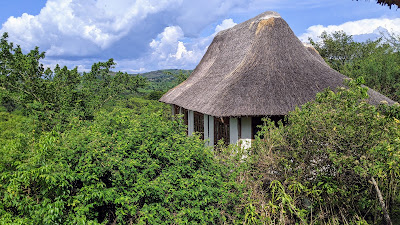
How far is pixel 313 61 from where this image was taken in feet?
35.1

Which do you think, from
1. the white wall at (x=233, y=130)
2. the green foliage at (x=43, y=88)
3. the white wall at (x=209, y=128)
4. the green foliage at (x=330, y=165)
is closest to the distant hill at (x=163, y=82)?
the green foliage at (x=43, y=88)

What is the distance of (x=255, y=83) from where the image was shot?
352 inches

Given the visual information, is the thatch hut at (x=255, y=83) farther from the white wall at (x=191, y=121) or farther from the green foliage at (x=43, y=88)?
the green foliage at (x=43, y=88)

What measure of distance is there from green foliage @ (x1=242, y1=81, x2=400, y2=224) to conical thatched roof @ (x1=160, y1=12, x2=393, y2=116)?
9.28ft

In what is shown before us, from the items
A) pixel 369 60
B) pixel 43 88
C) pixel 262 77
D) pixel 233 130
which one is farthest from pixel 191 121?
pixel 369 60

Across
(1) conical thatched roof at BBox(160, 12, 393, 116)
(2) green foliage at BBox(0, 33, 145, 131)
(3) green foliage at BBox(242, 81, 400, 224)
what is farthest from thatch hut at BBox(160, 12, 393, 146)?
(2) green foliage at BBox(0, 33, 145, 131)

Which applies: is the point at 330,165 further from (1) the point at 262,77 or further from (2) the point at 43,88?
(2) the point at 43,88

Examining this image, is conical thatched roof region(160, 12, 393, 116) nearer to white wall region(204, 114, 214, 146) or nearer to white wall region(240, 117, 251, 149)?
white wall region(240, 117, 251, 149)

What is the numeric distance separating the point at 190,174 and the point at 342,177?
2410 millimetres

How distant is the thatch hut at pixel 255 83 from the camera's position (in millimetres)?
8336

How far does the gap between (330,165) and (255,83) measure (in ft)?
14.6

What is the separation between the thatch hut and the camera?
8.34m

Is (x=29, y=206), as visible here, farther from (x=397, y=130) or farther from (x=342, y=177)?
(x=397, y=130)

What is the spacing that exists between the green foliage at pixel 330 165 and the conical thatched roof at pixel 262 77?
283 centimetres
